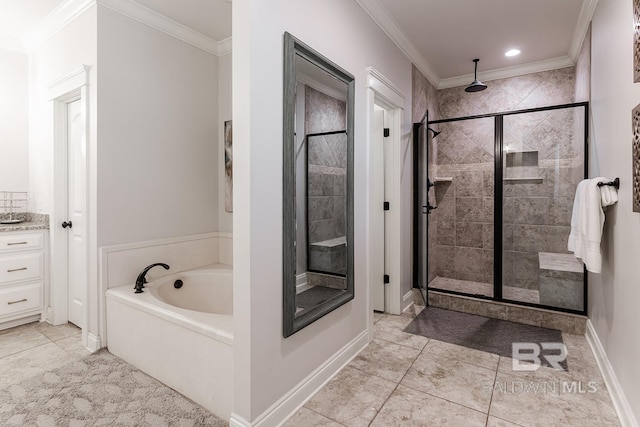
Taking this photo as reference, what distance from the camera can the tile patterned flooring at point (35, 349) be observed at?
216 centimetres

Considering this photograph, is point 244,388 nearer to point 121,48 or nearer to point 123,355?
point 123,355

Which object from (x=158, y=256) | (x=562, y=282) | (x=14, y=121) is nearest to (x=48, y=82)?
(x=14, y=121)

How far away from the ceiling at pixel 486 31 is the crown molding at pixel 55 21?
212 cm

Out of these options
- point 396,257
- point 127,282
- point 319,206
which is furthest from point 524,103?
point 127,282

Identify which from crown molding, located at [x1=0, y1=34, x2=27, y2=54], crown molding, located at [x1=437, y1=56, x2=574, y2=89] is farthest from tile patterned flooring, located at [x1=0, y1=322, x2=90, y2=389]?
crown molding, located at [x1=437, y1=56, x2=574, y2=89]

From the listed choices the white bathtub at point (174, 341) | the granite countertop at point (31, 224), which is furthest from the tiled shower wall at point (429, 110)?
the granite countertop at point (31, 224)

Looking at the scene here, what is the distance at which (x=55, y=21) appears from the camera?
9.03 ft

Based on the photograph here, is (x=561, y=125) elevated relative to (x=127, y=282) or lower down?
elevated

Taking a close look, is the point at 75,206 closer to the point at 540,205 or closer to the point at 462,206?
the point at 462,206

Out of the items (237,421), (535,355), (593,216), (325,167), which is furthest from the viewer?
(535,355)

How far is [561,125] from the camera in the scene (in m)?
3.01

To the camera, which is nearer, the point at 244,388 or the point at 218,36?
the point at 244,388

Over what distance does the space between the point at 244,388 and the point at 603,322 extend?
235cm

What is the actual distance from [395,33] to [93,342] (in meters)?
3.48
